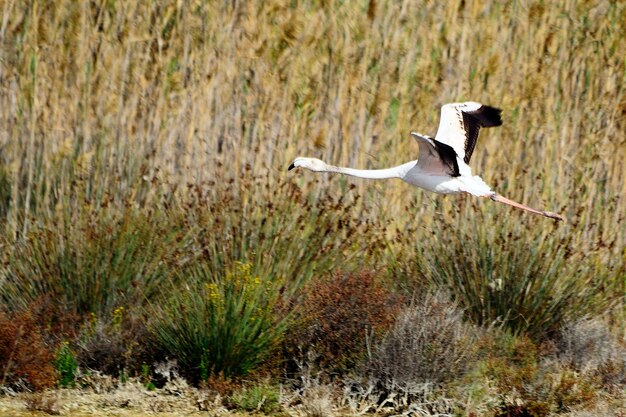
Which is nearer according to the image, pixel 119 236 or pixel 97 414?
pixel 97 414

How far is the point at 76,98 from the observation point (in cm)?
858

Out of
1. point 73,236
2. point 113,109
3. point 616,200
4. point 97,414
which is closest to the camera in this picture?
point 97,414

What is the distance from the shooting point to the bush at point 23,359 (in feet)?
21.1

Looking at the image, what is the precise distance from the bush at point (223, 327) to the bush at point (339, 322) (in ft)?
0.65

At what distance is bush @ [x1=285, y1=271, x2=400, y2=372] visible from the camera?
685 centimetres

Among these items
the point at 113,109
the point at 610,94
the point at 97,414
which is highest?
the point at 610,94

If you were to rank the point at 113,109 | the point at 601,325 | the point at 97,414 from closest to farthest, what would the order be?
the point at 97,414 < the point at 601,325 < the point at 113,109

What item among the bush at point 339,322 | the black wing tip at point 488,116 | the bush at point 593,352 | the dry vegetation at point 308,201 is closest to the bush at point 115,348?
the dry vegetation at point 308,201

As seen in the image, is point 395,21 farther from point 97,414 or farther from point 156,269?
point 97,414

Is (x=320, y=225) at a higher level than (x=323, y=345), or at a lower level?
higher

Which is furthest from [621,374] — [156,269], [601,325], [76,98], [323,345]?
[76,98]

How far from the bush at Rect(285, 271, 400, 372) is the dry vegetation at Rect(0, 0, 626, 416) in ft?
0.06

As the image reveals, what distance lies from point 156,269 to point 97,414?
1318 millimetres

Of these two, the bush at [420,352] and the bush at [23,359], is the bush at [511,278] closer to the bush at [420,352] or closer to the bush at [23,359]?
the bush at [420,352]
